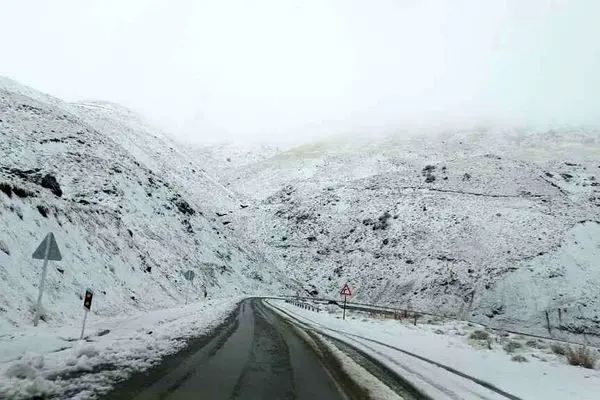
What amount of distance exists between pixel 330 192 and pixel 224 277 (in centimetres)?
4204

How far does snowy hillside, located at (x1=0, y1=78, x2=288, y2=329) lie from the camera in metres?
19.4

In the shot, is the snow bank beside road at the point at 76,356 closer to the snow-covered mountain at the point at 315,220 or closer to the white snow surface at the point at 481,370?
the snow-covered mountain at the point at 315,220

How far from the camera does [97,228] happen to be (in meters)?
33.0

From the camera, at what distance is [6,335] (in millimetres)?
11422

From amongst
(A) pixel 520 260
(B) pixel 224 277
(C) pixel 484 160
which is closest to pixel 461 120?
(C) pixel 484 160

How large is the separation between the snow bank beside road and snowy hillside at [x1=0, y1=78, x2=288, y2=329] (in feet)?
7.57

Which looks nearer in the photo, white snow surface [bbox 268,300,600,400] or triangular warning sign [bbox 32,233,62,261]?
white snow surface [bbox 268,300,600,400]

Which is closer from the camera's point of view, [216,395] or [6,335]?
[216,395]

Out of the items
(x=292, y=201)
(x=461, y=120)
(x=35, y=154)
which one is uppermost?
(x=461, y=120)

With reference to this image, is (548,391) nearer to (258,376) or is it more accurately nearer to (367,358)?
(367,358)

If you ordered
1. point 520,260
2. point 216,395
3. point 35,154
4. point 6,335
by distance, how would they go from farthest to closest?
point 520,260 < point 35,154 < point 6,335 < point 216,395

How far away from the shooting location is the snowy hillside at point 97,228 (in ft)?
63.7

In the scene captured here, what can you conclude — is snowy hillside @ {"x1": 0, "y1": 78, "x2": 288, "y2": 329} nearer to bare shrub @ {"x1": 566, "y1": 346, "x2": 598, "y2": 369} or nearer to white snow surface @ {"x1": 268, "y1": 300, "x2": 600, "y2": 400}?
white snow surface @ {"x1": 268, "y1": 300, "x2": 600, "y2": 400}

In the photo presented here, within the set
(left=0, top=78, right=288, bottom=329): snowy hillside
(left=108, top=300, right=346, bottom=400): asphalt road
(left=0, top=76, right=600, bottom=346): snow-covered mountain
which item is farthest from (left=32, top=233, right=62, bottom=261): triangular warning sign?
(left=108, top=300, right=346, bottom=400): asphalt road
